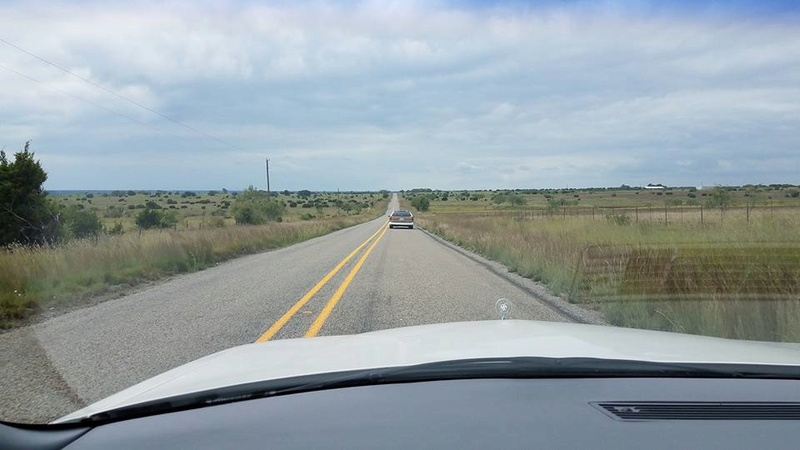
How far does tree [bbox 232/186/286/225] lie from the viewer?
52938mm

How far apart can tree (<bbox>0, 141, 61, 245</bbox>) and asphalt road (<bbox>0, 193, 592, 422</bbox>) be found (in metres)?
11.5

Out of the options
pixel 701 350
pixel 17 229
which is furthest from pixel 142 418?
pixel 17 229

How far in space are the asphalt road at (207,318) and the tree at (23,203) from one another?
1151 cm

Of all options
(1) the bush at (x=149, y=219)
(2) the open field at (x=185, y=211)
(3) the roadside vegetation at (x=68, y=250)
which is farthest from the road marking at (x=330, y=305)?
(1) the bush at (x=149, y=219)

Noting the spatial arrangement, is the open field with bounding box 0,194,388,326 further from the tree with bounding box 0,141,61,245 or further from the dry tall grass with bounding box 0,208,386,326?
the tree with bounding box 0,141,61,245

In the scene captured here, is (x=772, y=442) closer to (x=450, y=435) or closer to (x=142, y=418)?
(x=450, y=435)

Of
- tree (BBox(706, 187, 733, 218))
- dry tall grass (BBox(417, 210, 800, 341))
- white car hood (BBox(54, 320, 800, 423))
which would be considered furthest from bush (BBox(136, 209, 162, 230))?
white car hood (BBox(54, 320, 800, 423))

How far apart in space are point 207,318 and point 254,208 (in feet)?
150

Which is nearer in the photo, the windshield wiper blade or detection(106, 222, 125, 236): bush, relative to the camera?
the windshield wiper blade

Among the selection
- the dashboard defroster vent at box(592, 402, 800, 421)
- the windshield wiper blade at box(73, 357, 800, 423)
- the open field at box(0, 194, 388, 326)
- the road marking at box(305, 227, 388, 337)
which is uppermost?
the windshield wiper blade at box(73, 357, 800, 423)

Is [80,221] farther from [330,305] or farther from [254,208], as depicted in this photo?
[330,305]

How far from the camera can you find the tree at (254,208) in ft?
174

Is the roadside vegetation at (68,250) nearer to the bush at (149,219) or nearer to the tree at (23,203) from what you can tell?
the tree at (23,203)

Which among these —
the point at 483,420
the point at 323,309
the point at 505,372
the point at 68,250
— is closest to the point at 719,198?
the point at 323,309
